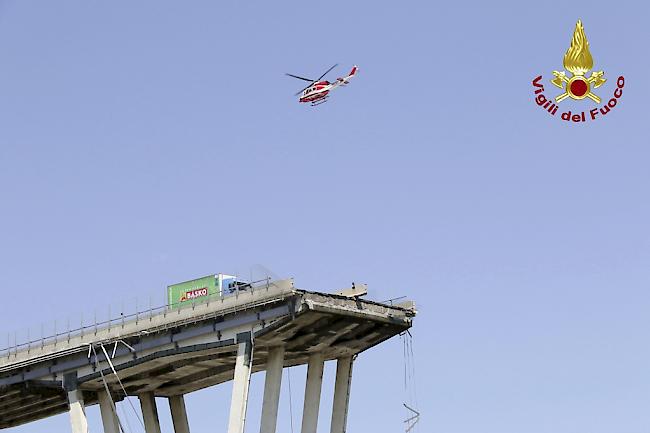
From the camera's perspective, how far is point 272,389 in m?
122

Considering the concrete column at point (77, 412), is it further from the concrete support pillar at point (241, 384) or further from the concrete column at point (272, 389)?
the concrete column at point (272, 389)

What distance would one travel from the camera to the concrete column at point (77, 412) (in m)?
131

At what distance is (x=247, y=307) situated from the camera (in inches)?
4729

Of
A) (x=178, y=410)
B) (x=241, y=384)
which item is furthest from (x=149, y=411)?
(x=241, y=384)

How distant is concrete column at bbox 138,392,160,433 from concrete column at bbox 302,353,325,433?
21137mm

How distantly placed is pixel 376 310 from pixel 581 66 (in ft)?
147

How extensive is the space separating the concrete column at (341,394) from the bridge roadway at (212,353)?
0.35ft

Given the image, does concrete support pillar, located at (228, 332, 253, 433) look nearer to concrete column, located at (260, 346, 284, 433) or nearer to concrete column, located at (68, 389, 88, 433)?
concrete column, located at (260, 346, 284, 433)

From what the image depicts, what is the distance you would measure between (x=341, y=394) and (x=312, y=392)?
5095 mm

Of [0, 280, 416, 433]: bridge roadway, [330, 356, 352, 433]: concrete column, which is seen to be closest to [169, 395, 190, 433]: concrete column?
[0, 280, 416, 433]: bridge roadway

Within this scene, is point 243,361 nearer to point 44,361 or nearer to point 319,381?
point 319,381

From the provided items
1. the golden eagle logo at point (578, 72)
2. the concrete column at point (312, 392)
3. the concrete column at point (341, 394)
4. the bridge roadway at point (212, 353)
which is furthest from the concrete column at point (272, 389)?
the golden eagle logo at point (578, 72)

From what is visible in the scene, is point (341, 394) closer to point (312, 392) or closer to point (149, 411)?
point (312, 392)

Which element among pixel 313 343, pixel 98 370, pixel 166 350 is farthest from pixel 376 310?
pixel 98 370
